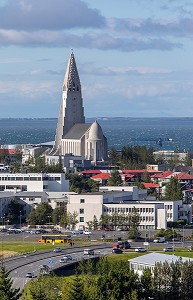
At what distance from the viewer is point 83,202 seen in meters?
93.9

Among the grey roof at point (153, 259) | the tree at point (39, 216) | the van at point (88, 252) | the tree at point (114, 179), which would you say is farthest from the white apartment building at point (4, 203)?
the grey roof at point (153, 259)

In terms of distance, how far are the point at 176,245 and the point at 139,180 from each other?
40.5 meters

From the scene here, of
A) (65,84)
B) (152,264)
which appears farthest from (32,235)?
(65,84)

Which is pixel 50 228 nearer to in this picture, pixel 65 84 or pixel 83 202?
pixel 83 202

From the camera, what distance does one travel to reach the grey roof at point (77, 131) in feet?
463

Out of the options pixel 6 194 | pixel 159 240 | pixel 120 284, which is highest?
pixel 6 194

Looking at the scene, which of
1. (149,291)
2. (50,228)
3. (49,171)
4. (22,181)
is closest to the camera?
(149,291)

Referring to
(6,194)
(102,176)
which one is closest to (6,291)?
(6,194)

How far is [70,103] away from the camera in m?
147

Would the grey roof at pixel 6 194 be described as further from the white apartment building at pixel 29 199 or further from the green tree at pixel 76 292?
the green tree at pixel 76 292

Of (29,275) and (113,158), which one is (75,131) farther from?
(29,275)

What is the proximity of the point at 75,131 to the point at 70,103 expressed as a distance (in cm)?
516

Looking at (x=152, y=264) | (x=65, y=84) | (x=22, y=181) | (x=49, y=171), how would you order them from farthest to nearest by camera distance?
(x=65, y=84)
(x=49, y=171)
(x=22, y=181)
(x=152, y=264)

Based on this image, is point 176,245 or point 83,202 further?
point 83,202
